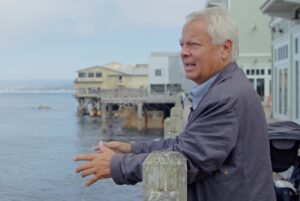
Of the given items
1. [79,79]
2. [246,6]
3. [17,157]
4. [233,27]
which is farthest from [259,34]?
[79,79]

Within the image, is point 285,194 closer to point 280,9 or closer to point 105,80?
point 280,9

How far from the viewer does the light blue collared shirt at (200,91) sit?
2.46 m

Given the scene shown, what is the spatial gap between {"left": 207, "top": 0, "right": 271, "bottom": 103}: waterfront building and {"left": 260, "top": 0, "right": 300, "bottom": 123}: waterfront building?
12925 mm

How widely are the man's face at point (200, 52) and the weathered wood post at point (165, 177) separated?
444mm

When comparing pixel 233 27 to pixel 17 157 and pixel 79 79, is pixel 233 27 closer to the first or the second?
pixel 17 157

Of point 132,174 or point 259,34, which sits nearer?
point 132,174

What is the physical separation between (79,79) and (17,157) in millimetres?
45513

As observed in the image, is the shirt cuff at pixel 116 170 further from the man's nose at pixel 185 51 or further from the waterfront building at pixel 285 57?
the waterfront building at pixel 285 57

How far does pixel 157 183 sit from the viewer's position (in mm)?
2186

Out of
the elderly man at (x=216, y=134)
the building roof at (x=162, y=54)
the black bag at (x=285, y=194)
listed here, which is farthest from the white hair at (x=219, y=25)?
the building roof at (x=162, y=54)

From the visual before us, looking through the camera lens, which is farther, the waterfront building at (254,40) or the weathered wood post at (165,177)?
the waterfront building at (254,40)

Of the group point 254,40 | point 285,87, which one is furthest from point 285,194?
point 254,40

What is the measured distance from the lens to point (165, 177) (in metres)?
2.18

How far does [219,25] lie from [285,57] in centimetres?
1745
